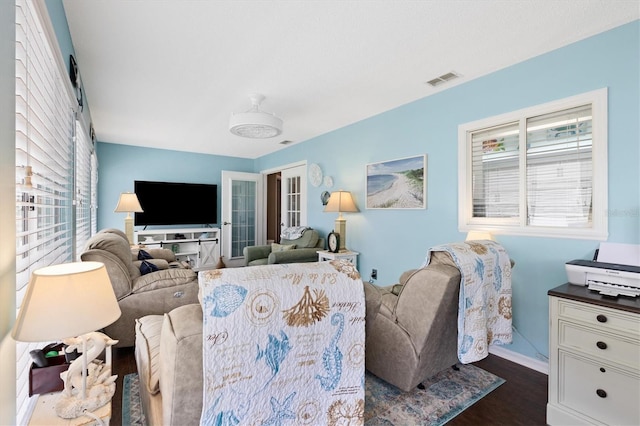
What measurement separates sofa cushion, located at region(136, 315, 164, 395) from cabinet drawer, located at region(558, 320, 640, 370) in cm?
208

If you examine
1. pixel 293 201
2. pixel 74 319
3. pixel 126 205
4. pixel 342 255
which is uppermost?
pixel 293 201

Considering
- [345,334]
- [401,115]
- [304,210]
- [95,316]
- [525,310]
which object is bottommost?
[525,310]

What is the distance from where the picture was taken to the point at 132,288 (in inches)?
92.4

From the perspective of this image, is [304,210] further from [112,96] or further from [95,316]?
[95,316]

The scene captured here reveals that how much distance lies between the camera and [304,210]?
518cm

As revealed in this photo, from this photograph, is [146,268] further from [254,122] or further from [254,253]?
[254,253]

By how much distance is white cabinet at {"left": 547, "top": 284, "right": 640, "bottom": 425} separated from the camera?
4.83ft

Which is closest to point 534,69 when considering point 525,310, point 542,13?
point 542,13

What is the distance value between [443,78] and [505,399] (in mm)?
2528

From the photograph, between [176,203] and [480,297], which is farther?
[176,203]

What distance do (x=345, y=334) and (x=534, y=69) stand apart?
2.48 metres

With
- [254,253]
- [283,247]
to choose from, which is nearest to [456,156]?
[283,247]

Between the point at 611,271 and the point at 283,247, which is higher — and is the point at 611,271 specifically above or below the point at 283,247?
above

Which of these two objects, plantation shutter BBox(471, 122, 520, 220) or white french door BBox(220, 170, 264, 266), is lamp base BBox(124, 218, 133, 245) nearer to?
white french door BBox(220, 170, 264, 266)
